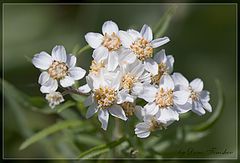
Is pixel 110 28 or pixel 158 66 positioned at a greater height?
pixel 110 28

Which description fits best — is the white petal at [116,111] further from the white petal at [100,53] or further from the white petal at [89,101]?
the white petal at [100,53]

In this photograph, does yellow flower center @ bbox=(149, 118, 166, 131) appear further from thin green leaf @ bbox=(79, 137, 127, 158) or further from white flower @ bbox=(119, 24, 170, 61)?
white flower @ bbox=(119, 24, 170, 61)

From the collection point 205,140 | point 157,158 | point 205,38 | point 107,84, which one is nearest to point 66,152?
point 157,158

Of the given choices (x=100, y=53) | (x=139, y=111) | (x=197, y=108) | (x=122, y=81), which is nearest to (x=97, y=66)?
(x=100, y=53)

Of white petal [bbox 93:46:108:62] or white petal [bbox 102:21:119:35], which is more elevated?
white petal [bbox 102:21:119:35]

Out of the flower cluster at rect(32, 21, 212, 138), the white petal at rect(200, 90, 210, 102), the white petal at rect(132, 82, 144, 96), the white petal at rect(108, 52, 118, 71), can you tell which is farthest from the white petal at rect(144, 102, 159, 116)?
the white petal at rect(200, 90, 210, 102)

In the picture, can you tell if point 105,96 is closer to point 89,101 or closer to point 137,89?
point 89,101
